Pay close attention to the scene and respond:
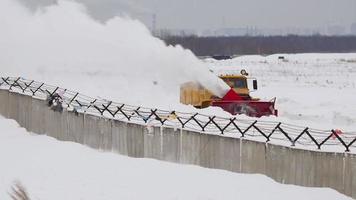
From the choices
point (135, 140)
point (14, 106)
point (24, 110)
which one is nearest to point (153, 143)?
point (135, 140)

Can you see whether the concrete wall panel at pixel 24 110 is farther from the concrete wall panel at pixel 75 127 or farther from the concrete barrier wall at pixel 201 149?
the concrete wall panel at pixel 75 127

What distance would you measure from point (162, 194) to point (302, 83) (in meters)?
47.2

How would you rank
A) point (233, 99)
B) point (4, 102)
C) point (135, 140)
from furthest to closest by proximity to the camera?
Answer: point (4, 102), point (233, 99), point (135, 140)

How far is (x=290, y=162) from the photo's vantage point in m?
15.9

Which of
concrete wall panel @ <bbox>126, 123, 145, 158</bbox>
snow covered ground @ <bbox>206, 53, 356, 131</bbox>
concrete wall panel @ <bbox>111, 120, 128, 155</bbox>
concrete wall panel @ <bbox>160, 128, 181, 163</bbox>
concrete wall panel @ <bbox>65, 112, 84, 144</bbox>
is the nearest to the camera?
concrete wall panel @ <bbox>160, 128, 181, 163</bbox>

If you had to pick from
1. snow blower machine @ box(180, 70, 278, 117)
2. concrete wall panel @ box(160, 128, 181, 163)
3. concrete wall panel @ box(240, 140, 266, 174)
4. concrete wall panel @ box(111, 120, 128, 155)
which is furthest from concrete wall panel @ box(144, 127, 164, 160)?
snow blower machine @ box(180, 70, 278, 117)

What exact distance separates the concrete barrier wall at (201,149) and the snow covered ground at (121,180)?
251 mm

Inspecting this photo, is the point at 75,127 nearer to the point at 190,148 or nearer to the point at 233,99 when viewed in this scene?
the point at 190,148

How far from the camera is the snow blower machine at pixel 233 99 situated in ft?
92.0

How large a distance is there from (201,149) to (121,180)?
8.03 feet

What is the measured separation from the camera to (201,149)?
18391 mm

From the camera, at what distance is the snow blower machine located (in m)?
28.0

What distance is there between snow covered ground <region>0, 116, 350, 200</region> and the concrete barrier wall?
25 centimetres

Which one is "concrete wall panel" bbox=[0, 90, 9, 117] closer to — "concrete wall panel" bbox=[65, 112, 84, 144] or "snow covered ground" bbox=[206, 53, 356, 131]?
"concrete wall panel" bbox=[65, 112, 84, 144]
